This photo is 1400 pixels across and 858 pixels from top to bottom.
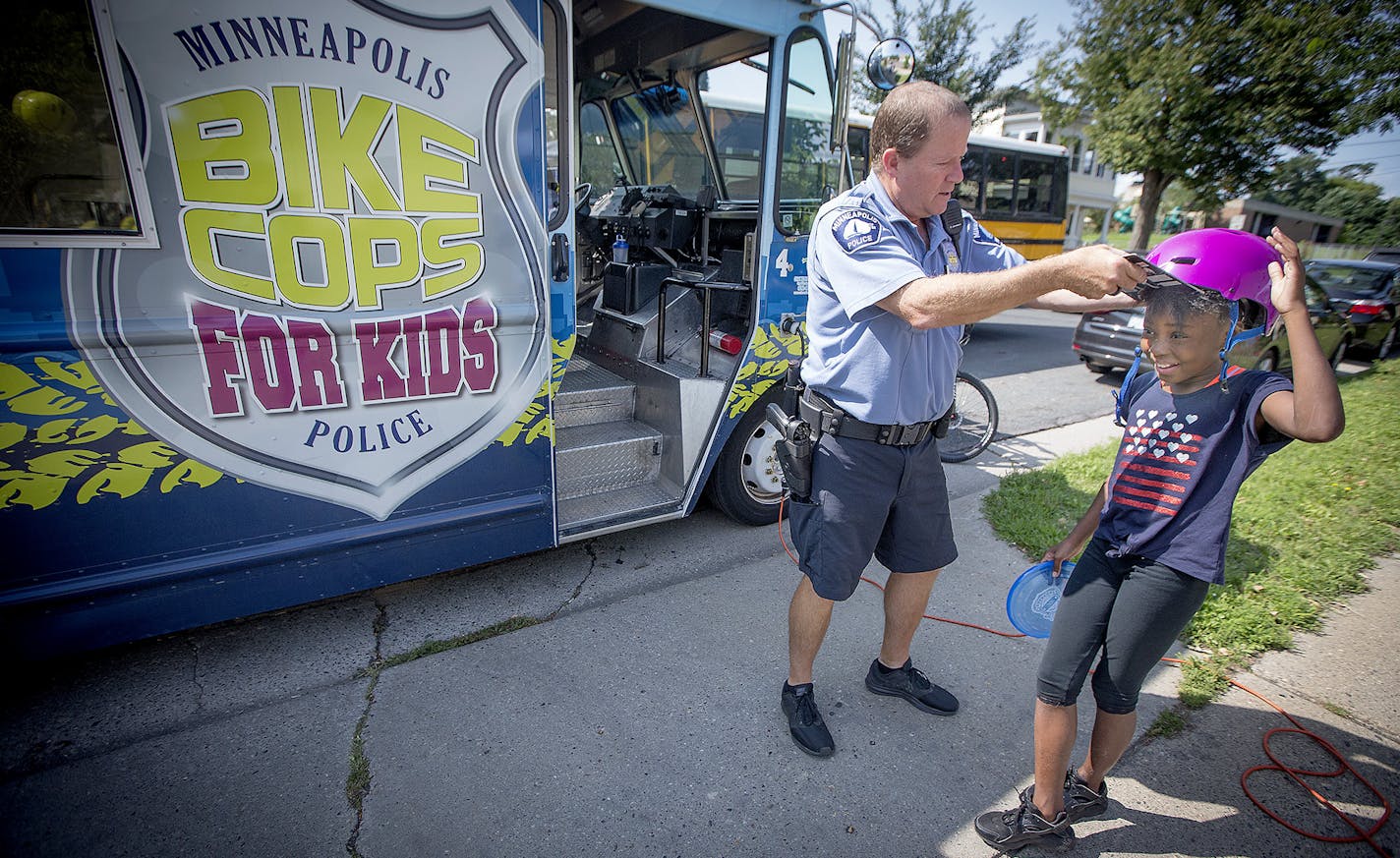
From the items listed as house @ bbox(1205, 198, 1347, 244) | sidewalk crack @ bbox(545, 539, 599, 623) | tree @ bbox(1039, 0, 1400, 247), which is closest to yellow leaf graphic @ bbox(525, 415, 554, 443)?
sidewalk crack @ bbox(545, 539, 599, 623)

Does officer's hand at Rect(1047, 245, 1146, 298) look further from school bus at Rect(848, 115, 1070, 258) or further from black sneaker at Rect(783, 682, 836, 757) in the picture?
school bus at Rect(848, 115, 1070, 258)

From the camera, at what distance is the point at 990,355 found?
9844mm

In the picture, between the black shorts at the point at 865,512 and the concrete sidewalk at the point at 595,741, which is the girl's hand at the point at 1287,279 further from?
the concrete sidewalk at the point at 595,741

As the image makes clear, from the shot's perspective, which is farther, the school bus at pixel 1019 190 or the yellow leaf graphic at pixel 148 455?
the school bus at pixel 1019 190

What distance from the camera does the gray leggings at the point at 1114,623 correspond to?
67.6 inches

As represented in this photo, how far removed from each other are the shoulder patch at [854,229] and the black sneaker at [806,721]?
154 centimetres

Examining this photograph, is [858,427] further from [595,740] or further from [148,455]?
[148,455]

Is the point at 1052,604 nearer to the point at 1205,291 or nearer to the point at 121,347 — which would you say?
the point at 1205,291

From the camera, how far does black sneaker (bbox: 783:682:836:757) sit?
91.0 inches

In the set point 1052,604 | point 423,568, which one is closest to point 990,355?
point 1052,604

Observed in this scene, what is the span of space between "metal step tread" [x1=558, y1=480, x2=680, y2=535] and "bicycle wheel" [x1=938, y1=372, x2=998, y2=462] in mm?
2622

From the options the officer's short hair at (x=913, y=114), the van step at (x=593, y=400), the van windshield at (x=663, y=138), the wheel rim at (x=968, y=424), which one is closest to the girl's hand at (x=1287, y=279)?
the officer's short hair at (x=913, y=114)

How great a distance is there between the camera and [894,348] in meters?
2.01

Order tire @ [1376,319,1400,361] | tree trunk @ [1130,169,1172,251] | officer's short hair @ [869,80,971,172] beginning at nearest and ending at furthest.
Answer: officer's short hair @ [869,80,971,172] → tire @ [1376,319,1400,361] → tree trunk @ [1130,169,1172,251]
